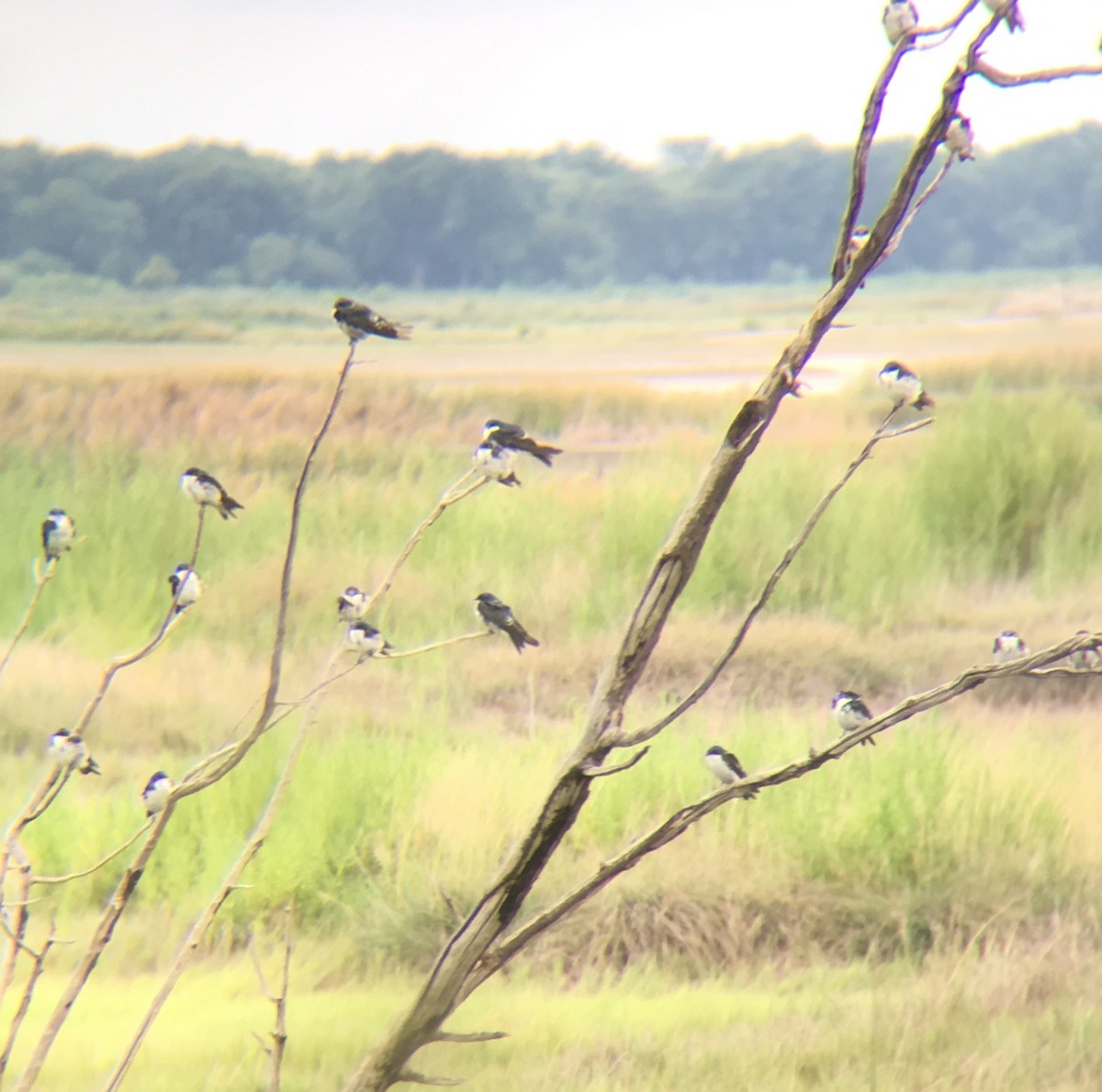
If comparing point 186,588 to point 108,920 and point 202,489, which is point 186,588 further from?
point 108,920

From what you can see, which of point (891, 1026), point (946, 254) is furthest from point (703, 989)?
point (946, 254)

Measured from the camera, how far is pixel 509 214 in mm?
3107

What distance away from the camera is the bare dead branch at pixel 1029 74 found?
1.44 feet

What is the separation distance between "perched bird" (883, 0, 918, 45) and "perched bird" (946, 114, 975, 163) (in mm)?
47

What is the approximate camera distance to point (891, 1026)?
1141 mm

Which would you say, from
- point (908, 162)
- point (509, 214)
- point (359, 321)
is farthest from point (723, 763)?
point (509, 214)

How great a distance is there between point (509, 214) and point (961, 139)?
8.53ft

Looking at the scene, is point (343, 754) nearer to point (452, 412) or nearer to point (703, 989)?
point (703, 989)

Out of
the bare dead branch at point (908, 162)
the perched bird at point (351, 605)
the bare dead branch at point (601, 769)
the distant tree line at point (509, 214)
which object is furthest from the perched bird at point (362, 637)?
the distant tree line at point (509, 214)

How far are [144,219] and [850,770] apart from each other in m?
1.98

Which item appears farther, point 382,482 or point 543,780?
point 382,482

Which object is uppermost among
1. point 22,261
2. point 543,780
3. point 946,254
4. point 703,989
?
point 946,254

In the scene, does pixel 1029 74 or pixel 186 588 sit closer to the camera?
pixel 1029 74

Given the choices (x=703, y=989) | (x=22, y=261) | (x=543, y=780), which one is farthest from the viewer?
(x=22, y=261)
